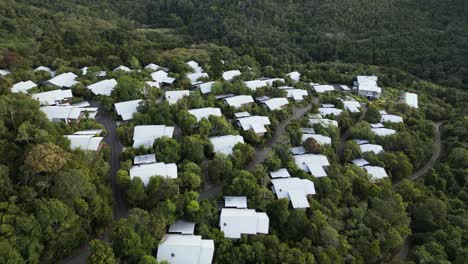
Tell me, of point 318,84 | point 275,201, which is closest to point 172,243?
point 275,201

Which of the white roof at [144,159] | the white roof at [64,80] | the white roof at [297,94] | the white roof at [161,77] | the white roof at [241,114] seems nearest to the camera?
the white roof at [144,159]

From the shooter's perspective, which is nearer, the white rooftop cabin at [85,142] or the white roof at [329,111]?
the white rooftop cabin at [85,142]

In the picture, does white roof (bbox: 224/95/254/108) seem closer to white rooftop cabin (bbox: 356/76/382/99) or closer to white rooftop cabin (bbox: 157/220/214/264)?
white rooftop cabin (bbox: 157/220/214/264)

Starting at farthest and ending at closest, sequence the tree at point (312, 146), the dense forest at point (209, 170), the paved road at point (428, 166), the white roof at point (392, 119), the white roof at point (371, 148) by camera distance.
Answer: the white roof at point (392, 119), the white roof at point (371, 148), the tree at point (312, 146), the paved road at point (428, 166), the dense forest at point (209, 170)

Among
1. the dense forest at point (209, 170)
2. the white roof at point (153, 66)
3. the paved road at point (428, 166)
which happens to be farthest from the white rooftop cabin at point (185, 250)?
the white roof at point (153, 66)

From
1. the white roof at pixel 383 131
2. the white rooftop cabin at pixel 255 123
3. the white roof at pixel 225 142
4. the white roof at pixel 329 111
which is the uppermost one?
the white roof at pixel 225 142

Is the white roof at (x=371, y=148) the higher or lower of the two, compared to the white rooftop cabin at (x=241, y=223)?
lower

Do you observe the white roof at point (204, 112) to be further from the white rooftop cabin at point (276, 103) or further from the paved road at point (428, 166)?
the paved road at point (428, 166)

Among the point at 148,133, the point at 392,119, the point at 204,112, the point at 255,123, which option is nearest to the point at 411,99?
the point at 392,119
